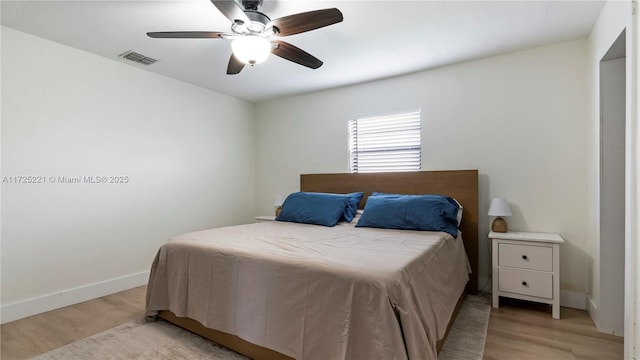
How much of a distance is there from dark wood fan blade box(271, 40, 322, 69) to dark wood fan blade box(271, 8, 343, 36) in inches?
5.6

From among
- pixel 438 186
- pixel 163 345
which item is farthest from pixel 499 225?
pixel 163 345

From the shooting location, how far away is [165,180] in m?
3.57

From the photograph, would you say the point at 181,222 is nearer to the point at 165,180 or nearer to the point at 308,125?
the point at 165,180

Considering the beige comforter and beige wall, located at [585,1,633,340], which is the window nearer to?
the beige comforter

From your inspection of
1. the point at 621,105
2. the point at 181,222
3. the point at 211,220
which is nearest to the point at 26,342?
the point at 181,222

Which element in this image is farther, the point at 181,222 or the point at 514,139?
the point at 181,222

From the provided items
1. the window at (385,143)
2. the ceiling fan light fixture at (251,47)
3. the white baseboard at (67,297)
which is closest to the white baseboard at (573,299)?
the window at (385,143)

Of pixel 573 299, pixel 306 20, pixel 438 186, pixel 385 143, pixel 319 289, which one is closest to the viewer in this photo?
pixel 319 289

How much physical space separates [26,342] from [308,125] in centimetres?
344

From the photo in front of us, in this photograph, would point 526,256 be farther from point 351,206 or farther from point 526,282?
point 351,206

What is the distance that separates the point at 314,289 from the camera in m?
1.54

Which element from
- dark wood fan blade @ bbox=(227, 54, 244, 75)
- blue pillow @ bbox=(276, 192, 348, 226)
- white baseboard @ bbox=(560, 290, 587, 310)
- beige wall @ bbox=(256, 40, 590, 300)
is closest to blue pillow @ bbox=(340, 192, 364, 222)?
blue pillow @ bbox=(276, 192, 348, 226)

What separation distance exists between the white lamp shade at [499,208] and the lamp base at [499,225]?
0.10 m

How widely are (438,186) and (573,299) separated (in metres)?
1.47
